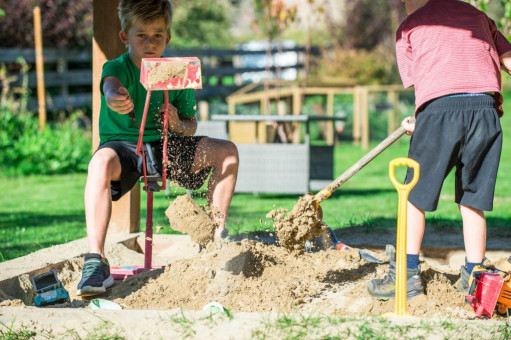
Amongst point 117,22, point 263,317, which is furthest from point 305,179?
point 263,317

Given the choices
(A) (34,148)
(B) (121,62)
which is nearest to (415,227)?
(B) (121,62)

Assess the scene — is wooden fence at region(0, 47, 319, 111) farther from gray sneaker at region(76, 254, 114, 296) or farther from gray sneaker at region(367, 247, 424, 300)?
gray sneaker at region(367, 247, 424, 300)

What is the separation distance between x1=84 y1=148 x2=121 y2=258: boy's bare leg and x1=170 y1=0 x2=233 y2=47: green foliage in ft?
54.0

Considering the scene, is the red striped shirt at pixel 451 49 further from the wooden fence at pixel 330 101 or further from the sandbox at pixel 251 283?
the wooden fence at pixel 330 101

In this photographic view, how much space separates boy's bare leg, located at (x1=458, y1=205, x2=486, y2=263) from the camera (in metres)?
3.03

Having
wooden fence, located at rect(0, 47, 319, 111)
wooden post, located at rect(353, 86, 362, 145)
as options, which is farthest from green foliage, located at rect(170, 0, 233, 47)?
wooden post, located at rect(353, 86, 362, 145)

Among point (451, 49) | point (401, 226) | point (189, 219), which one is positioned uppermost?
point (451, 49)

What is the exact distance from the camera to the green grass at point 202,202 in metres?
4.99

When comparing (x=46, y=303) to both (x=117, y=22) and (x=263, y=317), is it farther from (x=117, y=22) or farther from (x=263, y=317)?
(x=117, y=22)

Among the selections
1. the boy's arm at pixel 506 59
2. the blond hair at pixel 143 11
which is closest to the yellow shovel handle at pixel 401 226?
the boy's arm at pixel 506 59

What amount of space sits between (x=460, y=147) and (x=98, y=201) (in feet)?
4.96

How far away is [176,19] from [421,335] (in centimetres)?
2004

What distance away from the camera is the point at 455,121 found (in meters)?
2.96

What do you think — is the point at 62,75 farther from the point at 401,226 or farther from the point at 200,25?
the point at 401,226
